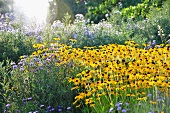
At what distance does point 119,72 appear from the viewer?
4.73m

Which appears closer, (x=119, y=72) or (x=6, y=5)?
(x=119, y=72)

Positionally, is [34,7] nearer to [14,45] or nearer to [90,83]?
[14,45]

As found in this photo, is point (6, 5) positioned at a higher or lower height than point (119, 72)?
higher

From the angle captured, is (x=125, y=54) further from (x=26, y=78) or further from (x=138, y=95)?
(x=26, y=78)

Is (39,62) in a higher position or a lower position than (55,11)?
lower

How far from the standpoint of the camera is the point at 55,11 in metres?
16.1

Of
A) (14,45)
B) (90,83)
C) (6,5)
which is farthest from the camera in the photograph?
(6,5)

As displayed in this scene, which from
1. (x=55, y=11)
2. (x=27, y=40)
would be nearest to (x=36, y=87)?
(x=27, y=40)

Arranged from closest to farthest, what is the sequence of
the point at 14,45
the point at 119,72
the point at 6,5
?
the point at 119,72
the point at 14,45
the point at 6,5

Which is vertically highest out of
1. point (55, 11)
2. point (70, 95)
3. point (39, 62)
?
point (55, 11)

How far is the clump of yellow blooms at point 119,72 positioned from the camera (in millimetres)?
4502

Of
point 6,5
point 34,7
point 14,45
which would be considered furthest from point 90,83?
point 34,7

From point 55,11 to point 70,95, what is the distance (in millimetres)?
11306

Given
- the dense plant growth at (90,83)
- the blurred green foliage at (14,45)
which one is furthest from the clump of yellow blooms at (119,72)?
the blurred green foliage at (14,45)
